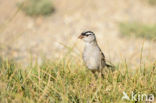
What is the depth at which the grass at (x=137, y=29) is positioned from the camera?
10055 mm

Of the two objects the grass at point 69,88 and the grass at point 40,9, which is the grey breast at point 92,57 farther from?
the grass at point 40,9

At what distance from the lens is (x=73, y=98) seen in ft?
12.4

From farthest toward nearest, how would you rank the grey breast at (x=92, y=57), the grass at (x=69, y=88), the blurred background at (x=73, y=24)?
the blurred background at (x=73, y=24) → the grey breast at (x=92, y=57) → the grass at (x=69, y=88)

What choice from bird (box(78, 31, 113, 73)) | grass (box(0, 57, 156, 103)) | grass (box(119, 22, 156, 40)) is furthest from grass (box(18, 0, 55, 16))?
grass (box(0, 57, 156, 103))

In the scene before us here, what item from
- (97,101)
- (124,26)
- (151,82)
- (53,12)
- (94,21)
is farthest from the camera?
(53,12)

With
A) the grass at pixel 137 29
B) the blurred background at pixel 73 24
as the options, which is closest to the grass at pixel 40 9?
the blurred background at pixel 73 24

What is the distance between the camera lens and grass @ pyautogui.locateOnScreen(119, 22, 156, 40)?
10055mm

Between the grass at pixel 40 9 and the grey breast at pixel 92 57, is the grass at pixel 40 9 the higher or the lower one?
the higher one

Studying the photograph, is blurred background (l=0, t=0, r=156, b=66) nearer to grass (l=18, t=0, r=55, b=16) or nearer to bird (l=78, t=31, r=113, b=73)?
grass (l=18, t=0, r=55, b=16)

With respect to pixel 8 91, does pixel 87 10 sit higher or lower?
higher

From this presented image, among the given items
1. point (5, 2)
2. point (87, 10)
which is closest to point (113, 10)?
point (87, 10)

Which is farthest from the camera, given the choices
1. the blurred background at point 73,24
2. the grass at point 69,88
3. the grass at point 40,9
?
the grass at point 40,9

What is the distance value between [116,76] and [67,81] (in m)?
0.65

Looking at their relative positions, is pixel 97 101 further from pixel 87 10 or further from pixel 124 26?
pixel 87 10
